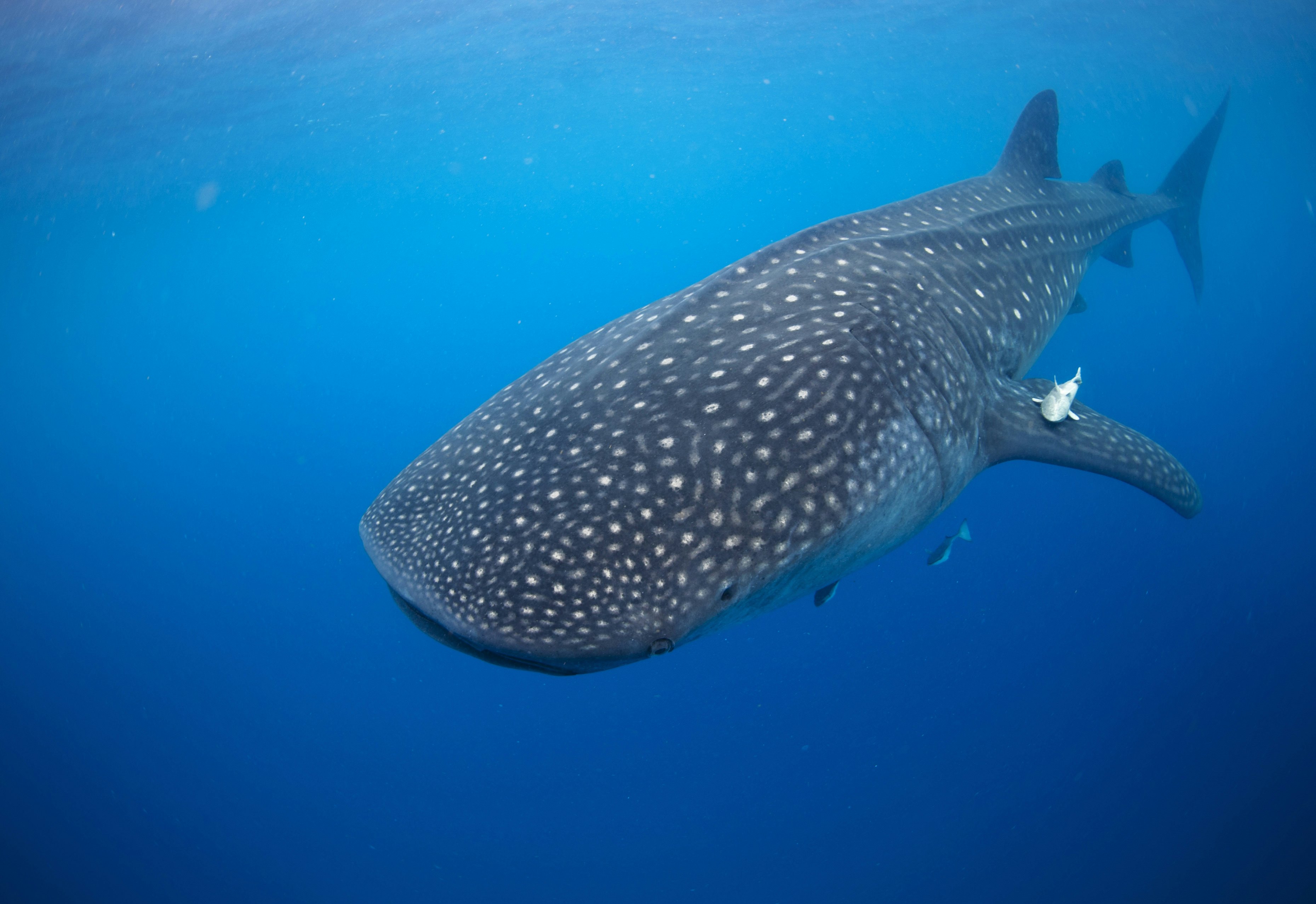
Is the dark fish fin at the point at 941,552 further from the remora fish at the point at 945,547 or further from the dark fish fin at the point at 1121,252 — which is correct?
the dark fish fin at the point at 1121,252

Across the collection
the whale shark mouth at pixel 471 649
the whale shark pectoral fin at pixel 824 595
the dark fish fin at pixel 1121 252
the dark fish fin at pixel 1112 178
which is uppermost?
the dark fish fin at pixel 1112 178

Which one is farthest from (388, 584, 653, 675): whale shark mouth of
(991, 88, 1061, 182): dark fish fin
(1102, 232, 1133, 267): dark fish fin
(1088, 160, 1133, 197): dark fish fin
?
(1088, 160, 1133, 197): dark fish fin

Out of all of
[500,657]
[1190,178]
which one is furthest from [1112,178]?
[500,657]

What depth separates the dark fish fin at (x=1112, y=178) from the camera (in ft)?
25.2

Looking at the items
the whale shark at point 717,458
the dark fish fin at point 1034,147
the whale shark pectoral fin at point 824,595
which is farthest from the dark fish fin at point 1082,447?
the dark fish fin at point 1034,147

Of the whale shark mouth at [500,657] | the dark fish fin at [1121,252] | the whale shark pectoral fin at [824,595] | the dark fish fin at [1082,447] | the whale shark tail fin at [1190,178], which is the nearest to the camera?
the whale shark mouth at [500,657]

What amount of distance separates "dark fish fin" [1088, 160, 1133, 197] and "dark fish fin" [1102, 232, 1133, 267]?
54 centimetres

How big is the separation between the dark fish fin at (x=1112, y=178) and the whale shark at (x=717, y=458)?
18.3 ft

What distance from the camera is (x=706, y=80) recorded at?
32.2 metres

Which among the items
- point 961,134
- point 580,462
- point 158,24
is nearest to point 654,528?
point 580,462

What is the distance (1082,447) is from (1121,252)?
6.18m

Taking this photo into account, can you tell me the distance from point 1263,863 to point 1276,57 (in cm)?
4044

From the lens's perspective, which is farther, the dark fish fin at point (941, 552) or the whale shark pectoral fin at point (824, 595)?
the dark fish fin at point (941, 552)

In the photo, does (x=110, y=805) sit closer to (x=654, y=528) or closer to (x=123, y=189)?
(x=654, y=528)
